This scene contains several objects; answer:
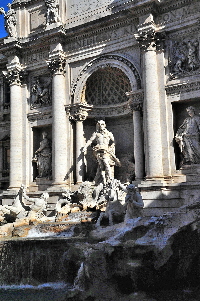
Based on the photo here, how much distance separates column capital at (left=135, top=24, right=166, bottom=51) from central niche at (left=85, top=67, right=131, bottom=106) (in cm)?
222

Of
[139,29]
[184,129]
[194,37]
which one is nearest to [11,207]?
[184,129]

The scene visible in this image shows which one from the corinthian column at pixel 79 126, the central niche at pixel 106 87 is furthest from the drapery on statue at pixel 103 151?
the central niche at pixel 106 87

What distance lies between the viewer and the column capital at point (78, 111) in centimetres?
1786

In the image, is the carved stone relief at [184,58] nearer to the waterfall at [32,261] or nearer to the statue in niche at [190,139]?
the statue in niche at [190,139]

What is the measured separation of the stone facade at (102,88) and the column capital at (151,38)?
0.04 metres

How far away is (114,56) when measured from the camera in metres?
17.2

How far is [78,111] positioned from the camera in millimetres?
17891

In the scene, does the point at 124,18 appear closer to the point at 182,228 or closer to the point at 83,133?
the point at 83,133

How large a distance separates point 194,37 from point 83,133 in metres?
6.91

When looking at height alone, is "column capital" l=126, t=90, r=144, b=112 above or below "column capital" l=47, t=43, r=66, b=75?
below

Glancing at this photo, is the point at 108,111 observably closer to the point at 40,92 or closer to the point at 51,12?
the point at 40,92

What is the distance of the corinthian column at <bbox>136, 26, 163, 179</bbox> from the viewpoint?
15.1 meters

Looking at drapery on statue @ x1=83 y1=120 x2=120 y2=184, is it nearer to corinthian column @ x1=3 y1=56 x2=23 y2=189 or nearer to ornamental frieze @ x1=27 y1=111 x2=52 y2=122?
ornamental frieze @ x1=27 y1=111 x2=52 y2=122

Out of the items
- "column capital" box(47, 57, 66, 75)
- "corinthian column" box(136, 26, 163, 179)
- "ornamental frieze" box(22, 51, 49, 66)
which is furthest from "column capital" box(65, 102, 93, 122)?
"corinthian column" box(136, 26, 163, 179)
